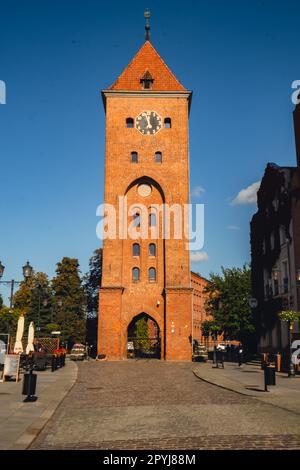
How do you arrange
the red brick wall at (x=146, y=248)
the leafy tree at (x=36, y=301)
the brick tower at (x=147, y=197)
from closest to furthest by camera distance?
1. the red brick wall at (x=146, y=248)
2. the brick tower at (x=147, y=197)
3. the leafy tree at (x=36, y=301)

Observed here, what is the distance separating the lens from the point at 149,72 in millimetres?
44594

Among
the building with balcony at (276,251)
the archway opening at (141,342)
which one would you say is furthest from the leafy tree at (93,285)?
the building with balcony at (276,251)

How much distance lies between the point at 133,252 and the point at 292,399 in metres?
27.5

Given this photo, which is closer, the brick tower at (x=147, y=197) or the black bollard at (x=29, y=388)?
the black bollard at (x=29, y=388)

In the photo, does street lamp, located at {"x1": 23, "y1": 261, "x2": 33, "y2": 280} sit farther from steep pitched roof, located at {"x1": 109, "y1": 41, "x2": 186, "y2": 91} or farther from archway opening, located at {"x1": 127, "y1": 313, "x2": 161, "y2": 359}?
steep pitched roof, located at {"x1": 109, "y1": 41, "x2": 186, "y2": 91}

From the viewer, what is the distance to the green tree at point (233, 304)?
143ft

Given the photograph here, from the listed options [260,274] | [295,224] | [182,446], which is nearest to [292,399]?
[182,446]

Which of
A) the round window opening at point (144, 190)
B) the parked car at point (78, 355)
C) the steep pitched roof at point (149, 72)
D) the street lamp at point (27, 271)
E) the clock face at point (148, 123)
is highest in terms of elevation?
the steep pitched roof at point (149, 72)

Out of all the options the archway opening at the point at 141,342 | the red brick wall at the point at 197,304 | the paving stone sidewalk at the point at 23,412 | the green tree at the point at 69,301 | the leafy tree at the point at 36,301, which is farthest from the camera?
the red brick wall at the point at 197,304

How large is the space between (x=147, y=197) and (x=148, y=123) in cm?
695

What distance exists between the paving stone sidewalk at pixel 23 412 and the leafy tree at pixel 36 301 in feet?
127

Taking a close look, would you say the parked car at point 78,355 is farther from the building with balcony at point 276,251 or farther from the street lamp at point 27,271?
the street lamp at point 27,271

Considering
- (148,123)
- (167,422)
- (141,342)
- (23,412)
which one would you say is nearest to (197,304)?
(141,342)

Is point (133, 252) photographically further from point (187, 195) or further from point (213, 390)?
point (213, 390)
